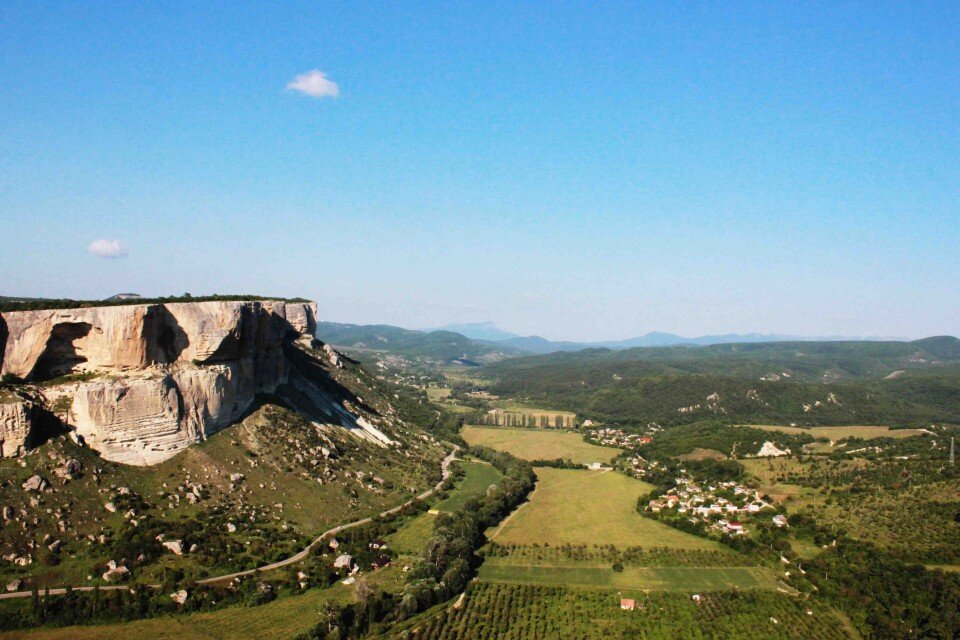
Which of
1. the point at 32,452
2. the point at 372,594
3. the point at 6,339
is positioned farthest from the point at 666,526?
the point at 6,339

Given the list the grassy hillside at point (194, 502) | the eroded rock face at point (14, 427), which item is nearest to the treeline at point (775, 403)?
the grassy hillside at point (194, 502)

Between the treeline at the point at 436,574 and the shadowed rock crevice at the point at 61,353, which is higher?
the shadowed rock crevice at the point at 61,353

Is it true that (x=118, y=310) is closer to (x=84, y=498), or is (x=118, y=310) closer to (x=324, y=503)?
(x=84, y=498)

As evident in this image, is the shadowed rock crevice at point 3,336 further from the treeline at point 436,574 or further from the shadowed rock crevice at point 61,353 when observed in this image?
the treeline at point 436,574

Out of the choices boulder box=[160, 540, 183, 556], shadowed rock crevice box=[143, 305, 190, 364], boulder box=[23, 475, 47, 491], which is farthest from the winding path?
shadowed rock crevice box=[143, 305, 190, 364]

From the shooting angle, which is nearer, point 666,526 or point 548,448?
point 666,526

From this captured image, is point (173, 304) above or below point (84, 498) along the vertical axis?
above

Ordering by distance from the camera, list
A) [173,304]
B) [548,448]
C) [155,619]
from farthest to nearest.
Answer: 1. [548,448]
2. [173,304]
3. [155,619]

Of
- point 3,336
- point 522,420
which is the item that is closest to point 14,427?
point 3,336
